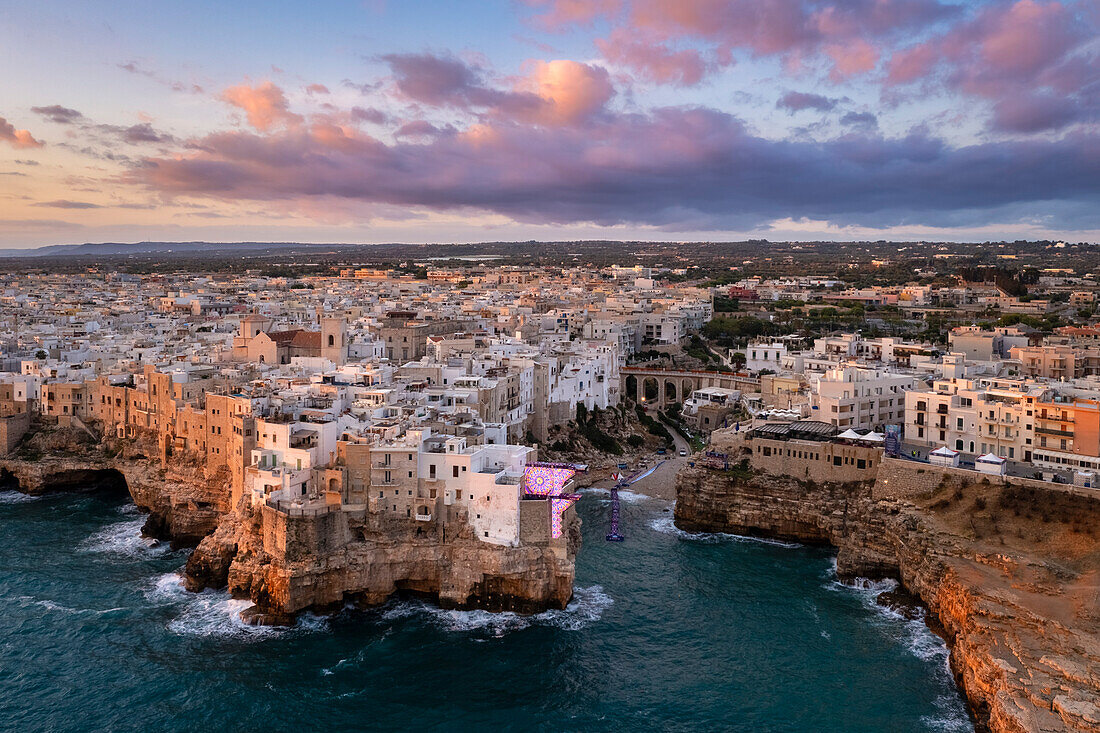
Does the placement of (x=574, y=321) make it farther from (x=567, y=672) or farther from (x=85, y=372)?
(x=567, y=672)

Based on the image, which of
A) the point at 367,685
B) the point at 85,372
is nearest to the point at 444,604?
the point at 367,685

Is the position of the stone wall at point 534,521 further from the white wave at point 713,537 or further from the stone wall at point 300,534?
the white wave at point 713,537

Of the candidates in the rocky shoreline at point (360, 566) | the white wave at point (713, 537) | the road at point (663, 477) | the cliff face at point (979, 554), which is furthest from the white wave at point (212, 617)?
the road at point (663, 477)

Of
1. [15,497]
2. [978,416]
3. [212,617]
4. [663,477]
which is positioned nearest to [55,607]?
[212,617]

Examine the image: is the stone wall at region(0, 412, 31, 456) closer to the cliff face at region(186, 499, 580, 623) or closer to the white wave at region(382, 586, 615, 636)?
the cliff face at region(186, 499, 580, 623)

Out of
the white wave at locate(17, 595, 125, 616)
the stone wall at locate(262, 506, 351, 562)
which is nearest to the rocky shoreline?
the stone wall at locate(262, 506, 351, 562)

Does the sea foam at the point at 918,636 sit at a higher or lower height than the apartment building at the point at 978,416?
lower

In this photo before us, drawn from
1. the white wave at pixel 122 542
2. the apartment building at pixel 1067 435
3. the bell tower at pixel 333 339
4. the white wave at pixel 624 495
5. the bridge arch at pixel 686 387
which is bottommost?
the white wave at pixel 624 495

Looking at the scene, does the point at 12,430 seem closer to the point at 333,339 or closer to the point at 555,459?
the point at 333,339
